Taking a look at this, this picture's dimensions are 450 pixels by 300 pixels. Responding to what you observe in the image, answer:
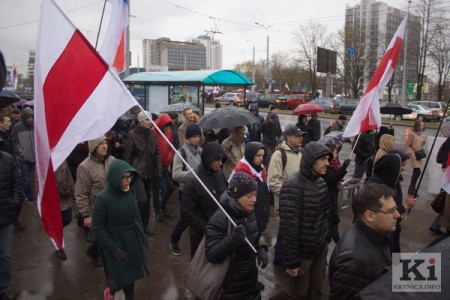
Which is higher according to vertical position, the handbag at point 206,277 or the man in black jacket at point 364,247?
the man in black jacket at point 364,247

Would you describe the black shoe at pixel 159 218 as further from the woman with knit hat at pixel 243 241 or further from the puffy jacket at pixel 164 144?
the woman with knit hat at pixel 243 241

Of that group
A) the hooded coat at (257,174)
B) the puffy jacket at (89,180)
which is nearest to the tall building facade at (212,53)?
the puffy jacket at (89,180)

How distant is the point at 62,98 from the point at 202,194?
1700mm

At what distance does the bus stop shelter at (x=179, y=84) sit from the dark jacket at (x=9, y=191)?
8.38m

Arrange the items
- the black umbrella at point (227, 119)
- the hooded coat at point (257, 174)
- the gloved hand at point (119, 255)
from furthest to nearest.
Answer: the black umbrella at point (227, 119) < the hooded coat at point (257, 174) < the gloved hand at point (119, 255)

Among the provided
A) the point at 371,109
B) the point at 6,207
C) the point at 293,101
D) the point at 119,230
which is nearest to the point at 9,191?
the point at 6,207

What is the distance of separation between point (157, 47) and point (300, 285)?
92997mm

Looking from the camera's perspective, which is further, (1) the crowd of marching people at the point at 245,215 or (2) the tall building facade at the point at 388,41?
(2) the tall building facade at the point at 388,41

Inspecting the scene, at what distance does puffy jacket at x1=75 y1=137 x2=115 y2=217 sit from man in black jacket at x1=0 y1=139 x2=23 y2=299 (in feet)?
1.99

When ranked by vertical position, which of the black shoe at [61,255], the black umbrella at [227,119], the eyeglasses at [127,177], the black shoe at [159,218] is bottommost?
the black shoe at [61,255]

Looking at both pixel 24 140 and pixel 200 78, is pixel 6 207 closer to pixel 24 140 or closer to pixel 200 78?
pixel 24 140

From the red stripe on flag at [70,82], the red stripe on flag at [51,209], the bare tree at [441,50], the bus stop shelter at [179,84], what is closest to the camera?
the red stripe on flag at [51,209]

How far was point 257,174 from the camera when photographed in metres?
4.29

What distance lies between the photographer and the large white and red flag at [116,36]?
5930mm
